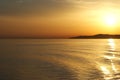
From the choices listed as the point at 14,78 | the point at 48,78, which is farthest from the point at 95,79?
the point at 14,78

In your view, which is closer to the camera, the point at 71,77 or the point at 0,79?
the point at 0,79

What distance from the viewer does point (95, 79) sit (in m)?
34.1

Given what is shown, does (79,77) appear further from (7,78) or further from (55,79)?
(7,78)

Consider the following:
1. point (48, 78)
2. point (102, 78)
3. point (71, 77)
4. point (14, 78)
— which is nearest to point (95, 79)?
point (102, 78)

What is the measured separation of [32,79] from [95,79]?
9.36 m

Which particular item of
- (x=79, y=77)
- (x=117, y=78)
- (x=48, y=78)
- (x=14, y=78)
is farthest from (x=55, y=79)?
(x=117, y=78)

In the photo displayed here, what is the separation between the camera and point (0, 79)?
33906 mm

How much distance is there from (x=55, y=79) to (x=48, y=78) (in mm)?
1365

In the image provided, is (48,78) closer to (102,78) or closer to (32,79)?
(32,79)

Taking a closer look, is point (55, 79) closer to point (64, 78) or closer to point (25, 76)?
point (64, 78)

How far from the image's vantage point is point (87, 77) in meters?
35.5

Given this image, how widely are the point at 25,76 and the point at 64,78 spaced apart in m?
6.21

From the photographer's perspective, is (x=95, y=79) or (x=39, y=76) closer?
(x=95, y=79)

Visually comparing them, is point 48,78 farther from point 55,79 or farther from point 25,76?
point 25,76
